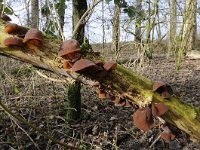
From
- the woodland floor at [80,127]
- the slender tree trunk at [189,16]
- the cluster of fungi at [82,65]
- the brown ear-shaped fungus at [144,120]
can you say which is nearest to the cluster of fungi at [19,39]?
the cluster of fungi at [82,65]

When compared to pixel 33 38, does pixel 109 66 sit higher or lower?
lower

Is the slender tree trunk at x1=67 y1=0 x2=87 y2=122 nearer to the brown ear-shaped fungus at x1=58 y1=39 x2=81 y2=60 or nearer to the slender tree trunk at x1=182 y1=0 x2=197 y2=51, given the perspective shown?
the brown ear-shaped fungus at x1=58 y1=39 x2=81 y2=60

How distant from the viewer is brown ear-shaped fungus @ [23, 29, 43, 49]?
1.50 metres

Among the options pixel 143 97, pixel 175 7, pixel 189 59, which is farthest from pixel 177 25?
pixel 143 97

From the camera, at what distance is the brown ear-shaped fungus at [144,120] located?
1.50 m

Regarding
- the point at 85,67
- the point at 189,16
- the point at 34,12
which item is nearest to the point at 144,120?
the point at 85,67

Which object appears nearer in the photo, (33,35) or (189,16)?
(33,35)

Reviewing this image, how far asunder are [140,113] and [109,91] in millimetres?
240

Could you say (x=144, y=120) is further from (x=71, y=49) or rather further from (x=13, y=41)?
(x=13, y=41)

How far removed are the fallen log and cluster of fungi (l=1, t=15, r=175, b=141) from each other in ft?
0.11

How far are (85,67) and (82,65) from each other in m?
0.02

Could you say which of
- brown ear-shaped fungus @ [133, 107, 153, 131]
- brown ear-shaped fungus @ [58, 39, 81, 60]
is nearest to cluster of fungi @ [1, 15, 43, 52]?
brown ear-shaped fungus @ [58, 39, 81, 60]

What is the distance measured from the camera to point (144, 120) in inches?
58.9

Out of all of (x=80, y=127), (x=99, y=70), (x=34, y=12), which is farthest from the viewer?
(x=34, y=12)
